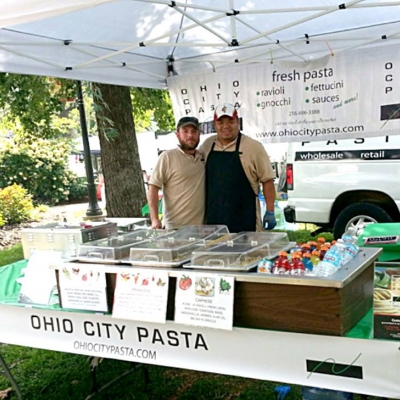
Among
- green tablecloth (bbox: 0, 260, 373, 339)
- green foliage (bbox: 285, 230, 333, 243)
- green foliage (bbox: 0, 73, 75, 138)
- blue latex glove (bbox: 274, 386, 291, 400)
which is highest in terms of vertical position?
green foliage (bbox: 0, 73, 75, 138)

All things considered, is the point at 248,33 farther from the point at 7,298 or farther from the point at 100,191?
the point at 100,191

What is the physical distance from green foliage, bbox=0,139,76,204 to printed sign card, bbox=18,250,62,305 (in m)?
11.0

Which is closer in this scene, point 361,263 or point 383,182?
point 361,263

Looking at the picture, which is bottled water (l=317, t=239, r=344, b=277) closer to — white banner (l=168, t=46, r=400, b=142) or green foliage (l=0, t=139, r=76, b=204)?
white banner (l=168, t=46, r=400, b=142)

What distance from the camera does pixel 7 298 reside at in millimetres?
2371

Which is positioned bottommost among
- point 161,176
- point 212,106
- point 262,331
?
point 262,331

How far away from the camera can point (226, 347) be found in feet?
6.14

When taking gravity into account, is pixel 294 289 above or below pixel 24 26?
below

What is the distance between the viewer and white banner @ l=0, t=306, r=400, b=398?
5.44ft

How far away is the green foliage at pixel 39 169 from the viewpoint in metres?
12.9

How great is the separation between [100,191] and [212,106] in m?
9.17

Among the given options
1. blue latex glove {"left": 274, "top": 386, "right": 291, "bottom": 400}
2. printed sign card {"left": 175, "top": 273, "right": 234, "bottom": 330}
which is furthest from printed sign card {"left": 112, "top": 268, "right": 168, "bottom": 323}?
blue latex glove {"left": 274, "top": 386, "right": 291, "bottom": 400}

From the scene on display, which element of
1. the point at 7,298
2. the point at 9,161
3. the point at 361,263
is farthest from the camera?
the point at 9,161

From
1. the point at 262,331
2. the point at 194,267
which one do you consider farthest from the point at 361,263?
the point at 194,267
